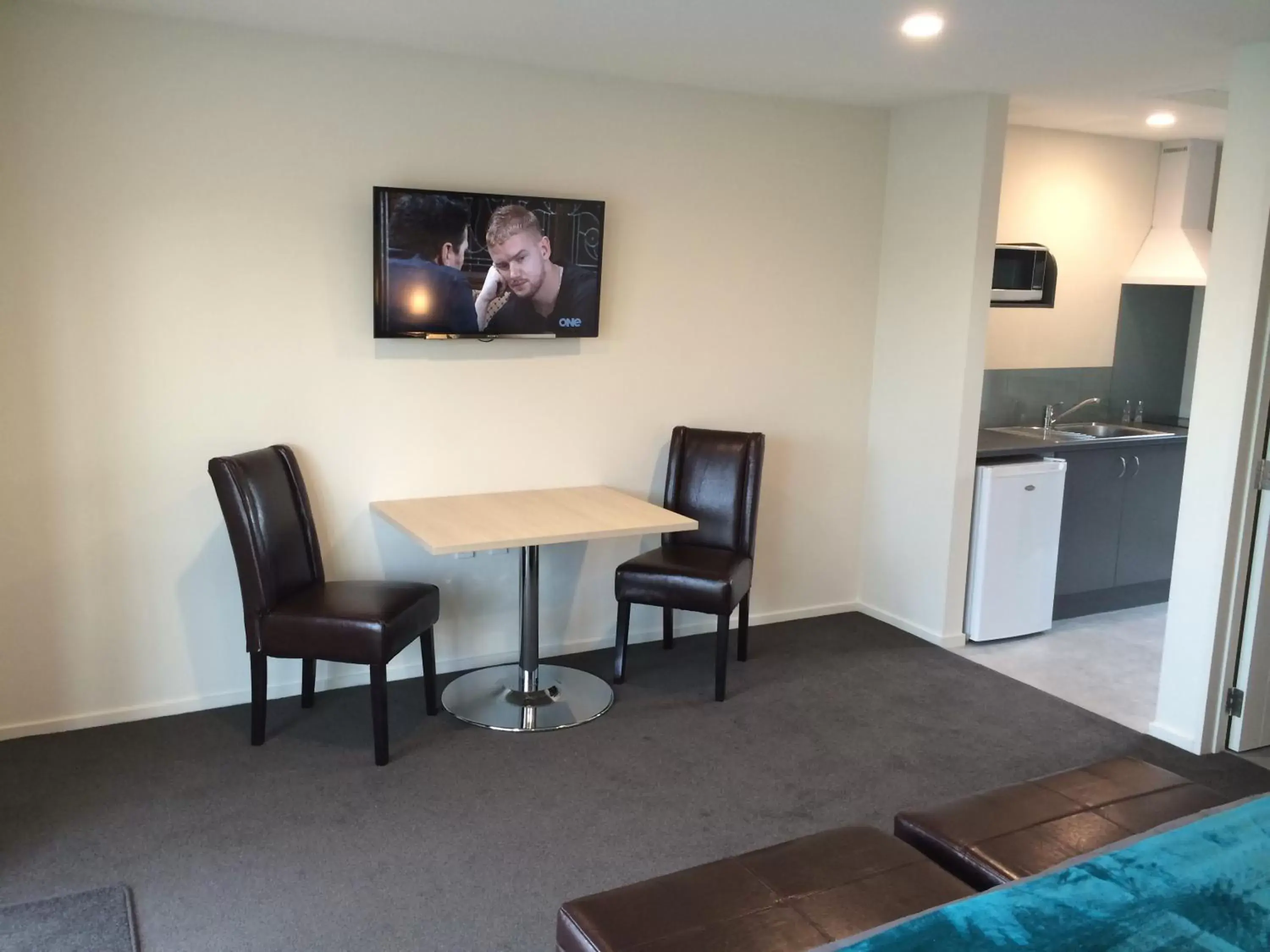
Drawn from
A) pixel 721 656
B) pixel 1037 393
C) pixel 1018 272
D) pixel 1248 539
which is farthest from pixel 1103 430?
pixel 721 656

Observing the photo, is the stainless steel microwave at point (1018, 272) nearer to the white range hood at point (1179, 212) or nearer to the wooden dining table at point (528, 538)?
the white range hood at point (1179, 212)

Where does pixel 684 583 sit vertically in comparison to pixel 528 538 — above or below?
below

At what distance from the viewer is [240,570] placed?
10.9 feet

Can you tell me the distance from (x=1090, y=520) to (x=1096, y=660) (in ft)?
2.50

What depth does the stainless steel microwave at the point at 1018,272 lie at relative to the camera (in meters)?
5.04

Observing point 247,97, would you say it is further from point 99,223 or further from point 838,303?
point 838,303

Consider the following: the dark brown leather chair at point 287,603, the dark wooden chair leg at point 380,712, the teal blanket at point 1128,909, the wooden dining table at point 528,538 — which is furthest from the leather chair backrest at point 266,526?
the teal blanket at point 1128,909

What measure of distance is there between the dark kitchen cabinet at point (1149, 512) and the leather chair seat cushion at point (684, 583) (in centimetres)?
229

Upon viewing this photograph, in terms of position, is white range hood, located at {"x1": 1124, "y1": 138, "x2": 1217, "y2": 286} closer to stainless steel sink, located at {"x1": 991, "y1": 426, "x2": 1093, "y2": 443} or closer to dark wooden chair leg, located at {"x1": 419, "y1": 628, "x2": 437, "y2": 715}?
stainless steel sink, located at {"x1": 991, "y1": 426, "x2": 1093, "y2": 443}

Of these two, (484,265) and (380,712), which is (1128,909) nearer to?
(380,712)

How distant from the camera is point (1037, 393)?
5.50 metres

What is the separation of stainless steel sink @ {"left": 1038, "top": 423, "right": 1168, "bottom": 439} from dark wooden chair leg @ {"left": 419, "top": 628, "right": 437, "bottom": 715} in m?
3.57

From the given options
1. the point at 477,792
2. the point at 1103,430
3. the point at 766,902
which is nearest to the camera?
the point at 766,902

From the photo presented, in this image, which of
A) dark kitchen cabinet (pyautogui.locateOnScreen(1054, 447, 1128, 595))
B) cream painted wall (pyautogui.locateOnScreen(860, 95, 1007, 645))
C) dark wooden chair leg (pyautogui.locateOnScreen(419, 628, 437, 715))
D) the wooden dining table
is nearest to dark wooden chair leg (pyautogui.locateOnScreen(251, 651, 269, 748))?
dark wooden chair leg (pyautogui.locateOnScreen(419, 628, 437, 715))
